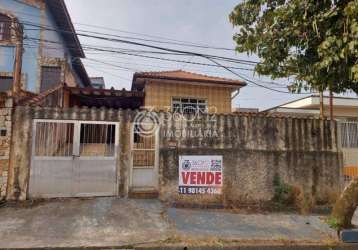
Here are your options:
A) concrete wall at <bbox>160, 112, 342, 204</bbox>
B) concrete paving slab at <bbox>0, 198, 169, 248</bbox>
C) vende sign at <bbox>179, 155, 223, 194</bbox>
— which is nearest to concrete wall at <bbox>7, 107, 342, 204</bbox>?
concrete wall at <bbox>160, 112, 342, 204</bbox>

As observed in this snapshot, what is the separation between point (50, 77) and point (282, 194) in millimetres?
11033

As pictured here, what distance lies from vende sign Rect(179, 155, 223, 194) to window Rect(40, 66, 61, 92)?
8.47 metres

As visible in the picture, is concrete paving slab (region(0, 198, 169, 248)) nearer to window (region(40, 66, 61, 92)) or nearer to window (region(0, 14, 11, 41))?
window (region(40, 66, 61, 92))

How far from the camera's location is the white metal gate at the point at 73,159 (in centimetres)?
705

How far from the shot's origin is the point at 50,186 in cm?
705

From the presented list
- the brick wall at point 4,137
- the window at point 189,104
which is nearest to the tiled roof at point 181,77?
the window at point 189,104

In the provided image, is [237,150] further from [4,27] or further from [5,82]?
[4,27]

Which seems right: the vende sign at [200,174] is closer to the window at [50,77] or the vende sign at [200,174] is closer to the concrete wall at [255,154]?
the concrete wall at [255,154]

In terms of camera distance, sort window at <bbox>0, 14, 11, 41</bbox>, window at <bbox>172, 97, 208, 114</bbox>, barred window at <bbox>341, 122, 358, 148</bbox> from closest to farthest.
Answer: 1. barred window at <bbox>341, 122, 358, 148</bbox>
2. window at <bbox>172, 97, 208, 114</bbox>
3. window at <bbox>0, 14, 11, 41</bbox>

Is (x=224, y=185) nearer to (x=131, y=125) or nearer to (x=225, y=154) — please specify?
(x=225, y=154)

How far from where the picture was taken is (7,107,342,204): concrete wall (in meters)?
7.19

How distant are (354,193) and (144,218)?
14.3ft

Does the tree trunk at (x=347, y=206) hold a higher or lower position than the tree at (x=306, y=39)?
lower

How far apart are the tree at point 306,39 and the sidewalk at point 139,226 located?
10.2ft
